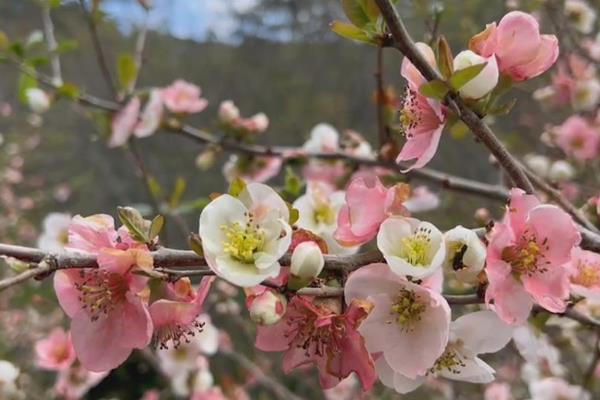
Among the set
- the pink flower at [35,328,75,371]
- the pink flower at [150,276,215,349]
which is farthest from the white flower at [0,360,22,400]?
the pink flower at [150,276,215,349]

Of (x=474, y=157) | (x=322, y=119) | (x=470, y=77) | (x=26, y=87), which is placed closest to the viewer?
(x=470, y=77)

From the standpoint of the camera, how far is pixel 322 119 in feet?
19.7

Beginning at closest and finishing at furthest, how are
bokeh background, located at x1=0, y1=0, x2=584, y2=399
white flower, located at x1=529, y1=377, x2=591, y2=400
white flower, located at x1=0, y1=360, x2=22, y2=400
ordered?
white flower, located at x1=0, y1=360, x2=22, y2=400 < white flower, located at x1=529, y1=377, x2=591, y2=400 < bokeh background, located at x1=0, y1=0, x2=584, y2=399

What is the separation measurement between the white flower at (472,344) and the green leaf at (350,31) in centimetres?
29

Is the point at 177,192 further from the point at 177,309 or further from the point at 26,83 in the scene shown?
the point at 177,309

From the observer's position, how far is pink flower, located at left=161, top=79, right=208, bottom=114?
5.41 feet

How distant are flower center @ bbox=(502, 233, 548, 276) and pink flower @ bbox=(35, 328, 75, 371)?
0.90m

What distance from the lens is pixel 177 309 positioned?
1.98 feet

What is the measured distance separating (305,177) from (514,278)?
3.39 ft

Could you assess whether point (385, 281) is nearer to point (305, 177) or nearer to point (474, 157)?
point (305, 177)

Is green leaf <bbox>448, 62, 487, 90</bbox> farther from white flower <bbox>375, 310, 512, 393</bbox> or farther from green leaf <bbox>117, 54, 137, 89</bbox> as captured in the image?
green leaf <bbox>117, 54, 137, 89</bbox>

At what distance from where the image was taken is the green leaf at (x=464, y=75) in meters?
0.58

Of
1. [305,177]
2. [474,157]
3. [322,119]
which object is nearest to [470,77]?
[305,177]

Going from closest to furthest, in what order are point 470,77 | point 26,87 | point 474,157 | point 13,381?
1. point 470,77
2. point 13,381
3. point 26,87
4. point 474,157
